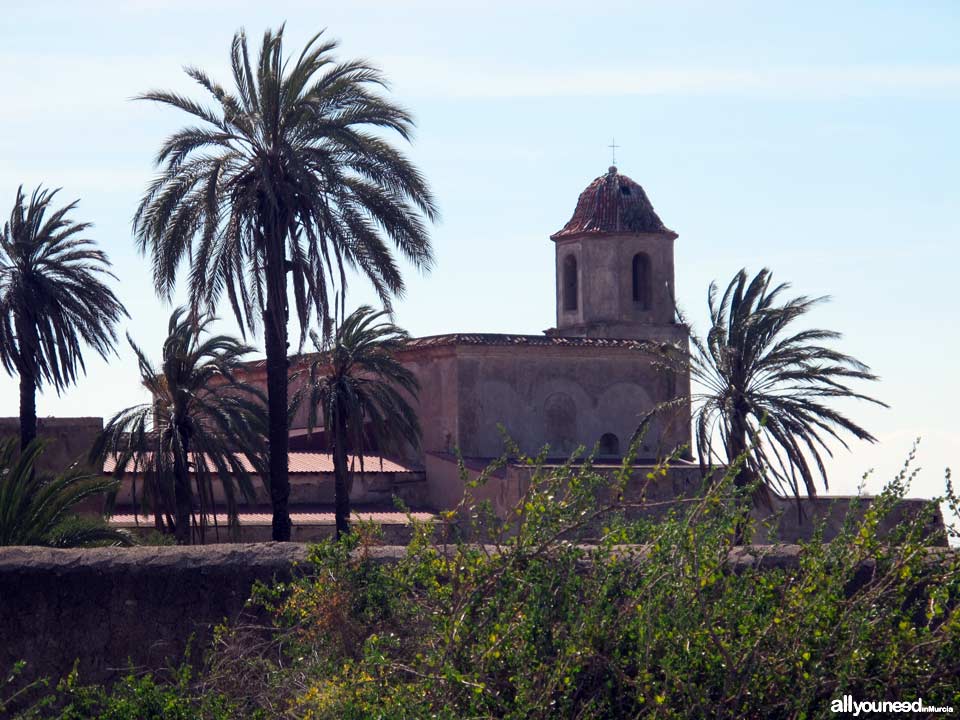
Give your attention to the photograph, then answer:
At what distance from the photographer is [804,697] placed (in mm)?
5441

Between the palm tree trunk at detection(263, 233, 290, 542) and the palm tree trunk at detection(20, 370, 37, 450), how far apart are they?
4919 mm

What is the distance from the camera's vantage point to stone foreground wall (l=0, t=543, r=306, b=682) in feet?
24.1

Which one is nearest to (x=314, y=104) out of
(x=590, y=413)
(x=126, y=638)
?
(x=126, y=638)

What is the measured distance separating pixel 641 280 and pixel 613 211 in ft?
6.38

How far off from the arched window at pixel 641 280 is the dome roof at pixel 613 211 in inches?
30.4

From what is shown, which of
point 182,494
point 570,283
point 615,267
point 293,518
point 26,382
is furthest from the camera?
point 570,283

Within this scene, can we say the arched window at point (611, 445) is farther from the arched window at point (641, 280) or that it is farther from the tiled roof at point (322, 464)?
the tiled roof at point (322, 464)

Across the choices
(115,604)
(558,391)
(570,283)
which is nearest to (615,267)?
(570,283)

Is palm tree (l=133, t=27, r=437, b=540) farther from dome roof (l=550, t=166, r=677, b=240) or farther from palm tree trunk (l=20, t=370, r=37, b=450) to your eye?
dome roof (l=550, t=166, r=677, b=240)

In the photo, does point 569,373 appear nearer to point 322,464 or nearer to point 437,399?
point 437,399

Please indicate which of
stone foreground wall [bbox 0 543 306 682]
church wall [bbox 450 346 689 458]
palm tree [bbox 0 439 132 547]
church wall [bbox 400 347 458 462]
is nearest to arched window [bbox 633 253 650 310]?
church wall [bbox 450 346 689 458]

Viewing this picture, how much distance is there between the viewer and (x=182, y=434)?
910 inches

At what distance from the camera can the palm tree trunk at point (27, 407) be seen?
23.9 m

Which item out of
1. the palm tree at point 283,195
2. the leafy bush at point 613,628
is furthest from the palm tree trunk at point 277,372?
the leafy bush at point 613,628
